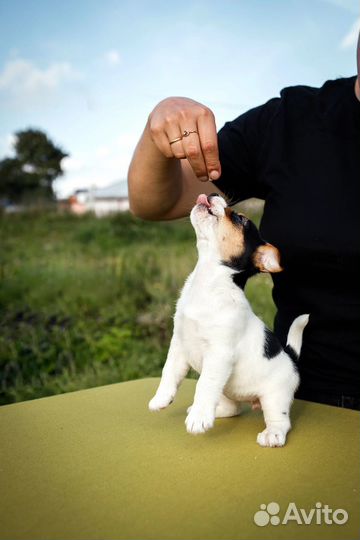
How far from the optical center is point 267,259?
4.55ft

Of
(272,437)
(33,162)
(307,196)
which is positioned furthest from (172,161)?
(33,162)

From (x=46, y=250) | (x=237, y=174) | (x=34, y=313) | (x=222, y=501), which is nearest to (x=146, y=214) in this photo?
A: (x=237, y=174)

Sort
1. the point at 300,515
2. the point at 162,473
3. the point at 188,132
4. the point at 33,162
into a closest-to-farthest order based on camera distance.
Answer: the point at 300,515 → the point at 162,473 → the point at 188,132 → the point at 33,162

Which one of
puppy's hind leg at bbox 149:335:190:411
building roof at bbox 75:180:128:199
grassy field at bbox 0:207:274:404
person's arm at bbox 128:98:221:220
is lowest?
grassy field at bbox 0:207:274:404

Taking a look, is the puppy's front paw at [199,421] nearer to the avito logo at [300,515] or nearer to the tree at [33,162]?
the avito logo at [300,515]

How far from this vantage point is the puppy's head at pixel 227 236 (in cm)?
142

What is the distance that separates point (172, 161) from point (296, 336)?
616 mm

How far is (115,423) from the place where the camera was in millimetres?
1544

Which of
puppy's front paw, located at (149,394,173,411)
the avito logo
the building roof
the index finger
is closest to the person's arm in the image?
the index finger

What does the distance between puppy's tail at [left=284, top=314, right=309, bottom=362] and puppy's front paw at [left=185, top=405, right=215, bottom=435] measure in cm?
41

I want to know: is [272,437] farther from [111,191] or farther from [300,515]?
[111,191]

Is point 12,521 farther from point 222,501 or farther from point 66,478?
point 222,501

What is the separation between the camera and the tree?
3269cm

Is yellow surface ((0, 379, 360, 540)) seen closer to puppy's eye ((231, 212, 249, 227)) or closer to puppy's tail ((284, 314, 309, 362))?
puppy's tail ((284, 314, 309, 362))
